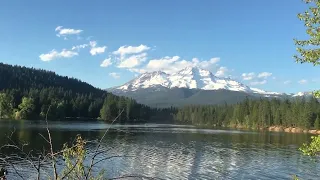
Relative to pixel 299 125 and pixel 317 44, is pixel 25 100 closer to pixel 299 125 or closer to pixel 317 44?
pixel 299 125

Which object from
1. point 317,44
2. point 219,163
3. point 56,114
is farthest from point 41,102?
point 317,44

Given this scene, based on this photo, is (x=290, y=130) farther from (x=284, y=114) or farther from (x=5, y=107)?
(x=5, y=107)

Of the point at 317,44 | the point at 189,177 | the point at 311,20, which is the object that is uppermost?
the point at 311,20

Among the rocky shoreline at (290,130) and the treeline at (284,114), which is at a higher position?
the treeline at (284,114)

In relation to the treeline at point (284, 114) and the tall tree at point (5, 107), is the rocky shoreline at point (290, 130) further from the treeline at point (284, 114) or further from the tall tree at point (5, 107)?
the tall tree at point (5, 107)

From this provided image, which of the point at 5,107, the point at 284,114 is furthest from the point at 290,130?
the point at 5,107

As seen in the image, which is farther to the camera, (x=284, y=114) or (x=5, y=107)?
(x=284, y=114)

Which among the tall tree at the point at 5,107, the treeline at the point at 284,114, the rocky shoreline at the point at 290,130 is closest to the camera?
the rocky shoreline at the point at 290,130

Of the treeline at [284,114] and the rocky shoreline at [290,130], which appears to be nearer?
the rocky shoreline at [290,130]

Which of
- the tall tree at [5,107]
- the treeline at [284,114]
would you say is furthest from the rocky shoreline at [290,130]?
the tall tree at [5,107]

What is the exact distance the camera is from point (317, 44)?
1364 cm

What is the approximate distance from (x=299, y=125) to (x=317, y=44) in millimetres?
155479

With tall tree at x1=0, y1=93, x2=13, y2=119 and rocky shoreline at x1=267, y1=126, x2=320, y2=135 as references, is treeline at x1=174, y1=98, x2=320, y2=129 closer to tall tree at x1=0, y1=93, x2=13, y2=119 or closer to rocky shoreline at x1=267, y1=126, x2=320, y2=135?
rocky shoreline at x1=267, y1=126, x2=320, y2=135

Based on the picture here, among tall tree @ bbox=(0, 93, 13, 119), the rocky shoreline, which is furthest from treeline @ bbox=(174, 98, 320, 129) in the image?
tall tree @ bbox=(0, 93, 13, 119)
